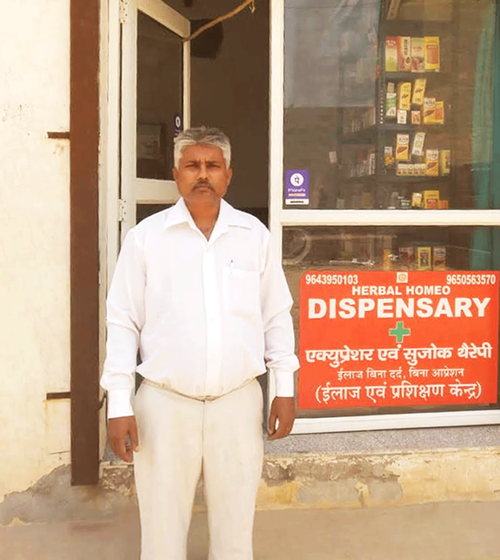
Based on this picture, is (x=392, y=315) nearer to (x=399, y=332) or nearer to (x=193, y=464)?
(x=399, y=332)

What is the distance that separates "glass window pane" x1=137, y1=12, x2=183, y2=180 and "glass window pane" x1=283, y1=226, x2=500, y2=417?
81 centimetres

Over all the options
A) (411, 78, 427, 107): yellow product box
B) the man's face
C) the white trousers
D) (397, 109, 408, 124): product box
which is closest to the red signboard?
(397, 109, 408, 124): product box

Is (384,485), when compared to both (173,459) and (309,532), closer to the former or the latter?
(309,532)

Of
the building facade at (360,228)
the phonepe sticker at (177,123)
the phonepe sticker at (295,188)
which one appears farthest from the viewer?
the phonepe sticker at (177,123)

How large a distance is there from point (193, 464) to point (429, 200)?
214cm

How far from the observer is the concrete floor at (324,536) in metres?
3.47

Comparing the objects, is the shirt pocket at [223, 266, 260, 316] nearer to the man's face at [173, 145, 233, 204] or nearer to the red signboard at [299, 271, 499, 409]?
the man's face at [173, 145, 233, 204]

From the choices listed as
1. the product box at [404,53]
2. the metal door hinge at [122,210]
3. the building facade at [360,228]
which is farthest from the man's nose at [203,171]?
the product box at [404,53]

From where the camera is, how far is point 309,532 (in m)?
3.67

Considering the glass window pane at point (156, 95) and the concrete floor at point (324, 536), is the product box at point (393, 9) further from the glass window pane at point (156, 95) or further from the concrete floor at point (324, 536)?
the concrete floor at point (324, 536)

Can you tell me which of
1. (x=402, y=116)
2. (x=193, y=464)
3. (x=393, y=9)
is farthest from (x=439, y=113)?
(x=193, y=464)

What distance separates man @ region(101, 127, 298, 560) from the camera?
8.59 ft

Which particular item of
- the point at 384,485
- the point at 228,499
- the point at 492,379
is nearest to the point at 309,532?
the point at 384,485

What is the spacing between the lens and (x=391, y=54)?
13.7ft
